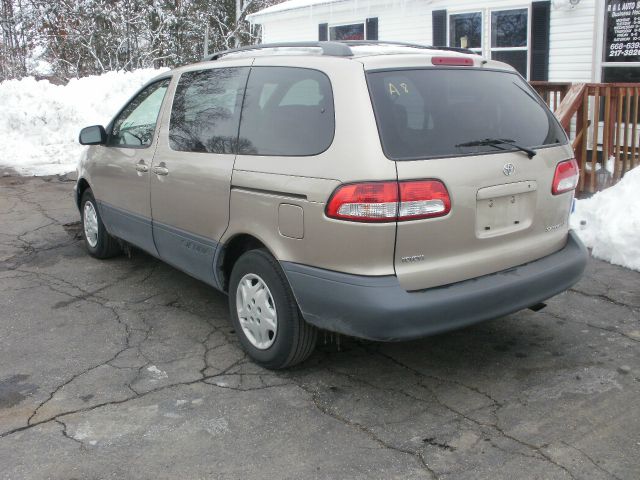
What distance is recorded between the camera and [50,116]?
547 inches

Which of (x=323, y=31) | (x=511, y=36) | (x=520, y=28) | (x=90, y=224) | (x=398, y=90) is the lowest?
(x=90, y=224)

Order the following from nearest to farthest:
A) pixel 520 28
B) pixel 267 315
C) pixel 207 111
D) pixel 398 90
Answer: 1. pixel 398 90
2. pixel 267 315
3. pixel 207 111
4. pixel 520 28

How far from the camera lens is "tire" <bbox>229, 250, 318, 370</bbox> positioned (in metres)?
3.64

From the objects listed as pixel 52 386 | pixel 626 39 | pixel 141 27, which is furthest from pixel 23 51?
pixel 52 386

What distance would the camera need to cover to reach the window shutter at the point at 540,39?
10688 millimetres

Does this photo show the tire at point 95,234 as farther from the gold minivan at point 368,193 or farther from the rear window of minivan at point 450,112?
the rear window of minivan at point 450,112

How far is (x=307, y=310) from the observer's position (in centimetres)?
348

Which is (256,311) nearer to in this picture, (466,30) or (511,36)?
(511,36)

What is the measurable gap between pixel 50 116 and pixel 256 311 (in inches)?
459

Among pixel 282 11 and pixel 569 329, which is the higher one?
pixel 282 11

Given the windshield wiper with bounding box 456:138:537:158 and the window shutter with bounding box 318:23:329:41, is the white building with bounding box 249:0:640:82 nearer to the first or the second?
the window shutter with bounding box 318:23:329:41

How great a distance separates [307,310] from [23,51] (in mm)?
24695

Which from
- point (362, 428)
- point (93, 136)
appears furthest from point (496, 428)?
point (93, 136)

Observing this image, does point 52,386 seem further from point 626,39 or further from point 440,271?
point 626,39
